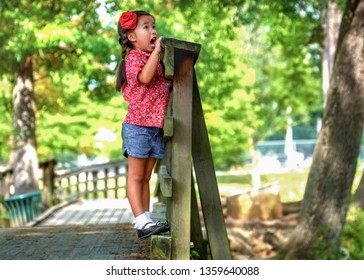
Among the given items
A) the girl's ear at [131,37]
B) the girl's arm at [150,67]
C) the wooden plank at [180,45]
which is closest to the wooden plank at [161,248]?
the girl's arm at [150,67]

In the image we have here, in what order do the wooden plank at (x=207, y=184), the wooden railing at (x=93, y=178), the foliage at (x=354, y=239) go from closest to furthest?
the wooden plank at (x=207, y=184) < the foliage at (x=354, y=239) < the wooden railing at (x=93, y=178)

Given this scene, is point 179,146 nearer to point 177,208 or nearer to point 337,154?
point 177,208

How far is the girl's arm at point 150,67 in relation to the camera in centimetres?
413

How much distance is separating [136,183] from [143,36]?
2.88ft

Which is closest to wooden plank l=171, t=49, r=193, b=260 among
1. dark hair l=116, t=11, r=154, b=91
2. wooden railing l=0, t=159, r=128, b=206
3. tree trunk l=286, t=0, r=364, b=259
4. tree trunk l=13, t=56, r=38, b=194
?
dark hair l=116, t=11, r=154, b=91

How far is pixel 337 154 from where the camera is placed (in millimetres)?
9492

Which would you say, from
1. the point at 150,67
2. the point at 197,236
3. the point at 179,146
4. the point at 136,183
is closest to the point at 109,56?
the point at 197,236

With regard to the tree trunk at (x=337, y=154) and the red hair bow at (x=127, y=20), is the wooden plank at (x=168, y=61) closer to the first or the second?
the red hair bow at (x=127, y=20)

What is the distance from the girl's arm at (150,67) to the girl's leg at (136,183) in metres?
0.50

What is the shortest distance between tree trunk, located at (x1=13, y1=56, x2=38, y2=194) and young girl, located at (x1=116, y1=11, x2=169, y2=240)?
380 inches

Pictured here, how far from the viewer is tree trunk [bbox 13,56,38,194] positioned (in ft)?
45.7

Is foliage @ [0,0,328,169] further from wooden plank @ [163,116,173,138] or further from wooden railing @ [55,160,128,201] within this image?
wooden plank @ [163,116,173,138]
